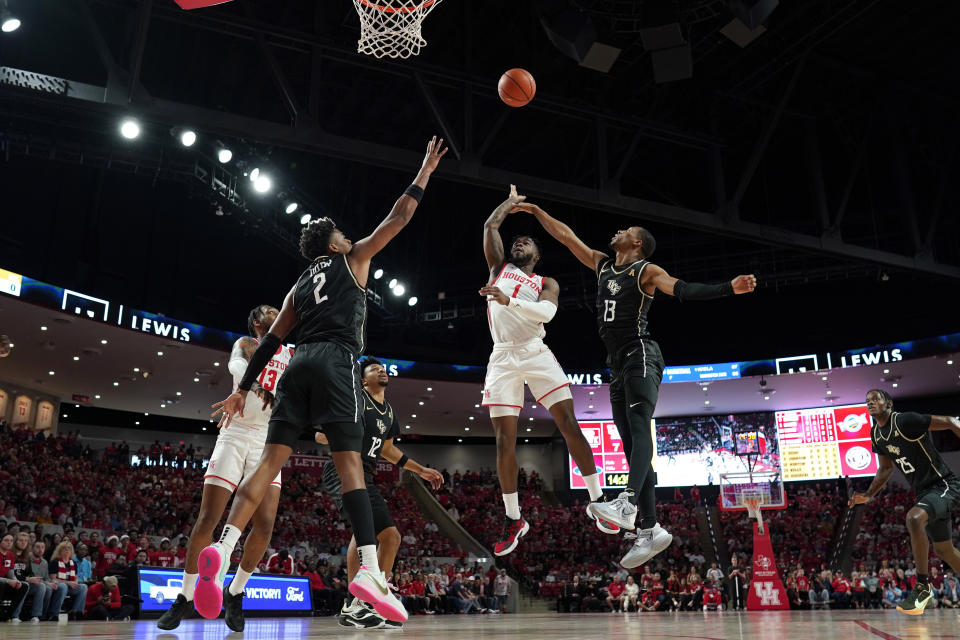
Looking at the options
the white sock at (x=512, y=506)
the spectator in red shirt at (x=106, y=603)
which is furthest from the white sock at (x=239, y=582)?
the spectator in red shirt at (x=106, y=603)

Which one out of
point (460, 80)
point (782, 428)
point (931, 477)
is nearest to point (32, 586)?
point (460, 80)

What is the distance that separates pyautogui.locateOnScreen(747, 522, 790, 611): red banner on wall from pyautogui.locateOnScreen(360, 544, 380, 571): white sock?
14.4 meters

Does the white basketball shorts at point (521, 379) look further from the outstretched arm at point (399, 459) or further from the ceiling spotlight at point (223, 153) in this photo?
the ceiling spotlight at point (223, 153)

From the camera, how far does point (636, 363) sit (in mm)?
5688

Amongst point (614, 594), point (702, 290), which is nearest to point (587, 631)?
point (702, 290)

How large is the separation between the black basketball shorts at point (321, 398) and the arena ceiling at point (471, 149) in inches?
347

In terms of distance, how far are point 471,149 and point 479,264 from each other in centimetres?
1134

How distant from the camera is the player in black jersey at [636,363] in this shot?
5.45 meters

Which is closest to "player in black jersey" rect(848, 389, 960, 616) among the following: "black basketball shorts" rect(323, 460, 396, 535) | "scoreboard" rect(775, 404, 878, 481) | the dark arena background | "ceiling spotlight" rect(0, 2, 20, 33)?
the dark arena background

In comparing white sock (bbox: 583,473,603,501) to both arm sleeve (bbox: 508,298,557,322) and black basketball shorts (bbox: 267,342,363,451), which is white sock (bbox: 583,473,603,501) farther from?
black basketball shorts (bbox: 267,342,363,451)

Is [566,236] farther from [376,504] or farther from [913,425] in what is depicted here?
[913,425]

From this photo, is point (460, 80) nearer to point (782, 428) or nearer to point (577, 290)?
point (577, 290)

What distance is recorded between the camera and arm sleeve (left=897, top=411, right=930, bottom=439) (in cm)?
795

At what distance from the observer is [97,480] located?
20.9 meters
